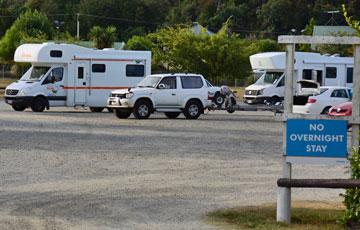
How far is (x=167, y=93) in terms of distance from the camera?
34312mm

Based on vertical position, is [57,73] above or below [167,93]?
above

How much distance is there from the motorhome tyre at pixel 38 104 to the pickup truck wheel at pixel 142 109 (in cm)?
531

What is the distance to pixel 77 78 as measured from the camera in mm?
37656

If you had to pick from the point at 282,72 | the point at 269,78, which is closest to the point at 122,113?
the point at 269,78

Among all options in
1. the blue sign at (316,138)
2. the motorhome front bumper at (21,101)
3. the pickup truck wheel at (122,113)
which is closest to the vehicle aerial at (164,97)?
the pickup truck wheel at (122,113)

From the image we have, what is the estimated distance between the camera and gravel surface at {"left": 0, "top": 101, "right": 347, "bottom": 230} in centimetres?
1226

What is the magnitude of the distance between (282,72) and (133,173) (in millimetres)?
23963

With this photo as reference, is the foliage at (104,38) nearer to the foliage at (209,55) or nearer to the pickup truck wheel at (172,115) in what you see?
the foliage at (209,55)

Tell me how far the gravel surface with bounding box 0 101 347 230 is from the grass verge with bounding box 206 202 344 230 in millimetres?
294

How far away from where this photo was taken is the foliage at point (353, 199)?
11023 mm

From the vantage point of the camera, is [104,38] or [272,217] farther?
[104,38]

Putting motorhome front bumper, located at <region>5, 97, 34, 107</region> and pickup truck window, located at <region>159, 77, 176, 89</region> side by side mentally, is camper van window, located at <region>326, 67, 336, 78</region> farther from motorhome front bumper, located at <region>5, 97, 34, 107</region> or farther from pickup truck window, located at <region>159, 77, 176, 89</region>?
motorhome front bumper, located at <region>5, 97, 34, 107</region>

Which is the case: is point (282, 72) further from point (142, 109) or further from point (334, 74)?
point (142, 109)

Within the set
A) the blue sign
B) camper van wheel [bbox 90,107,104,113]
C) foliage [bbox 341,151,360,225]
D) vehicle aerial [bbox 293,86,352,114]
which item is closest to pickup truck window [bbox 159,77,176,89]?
vehicle aerial [bbox 293,86,352,114]
